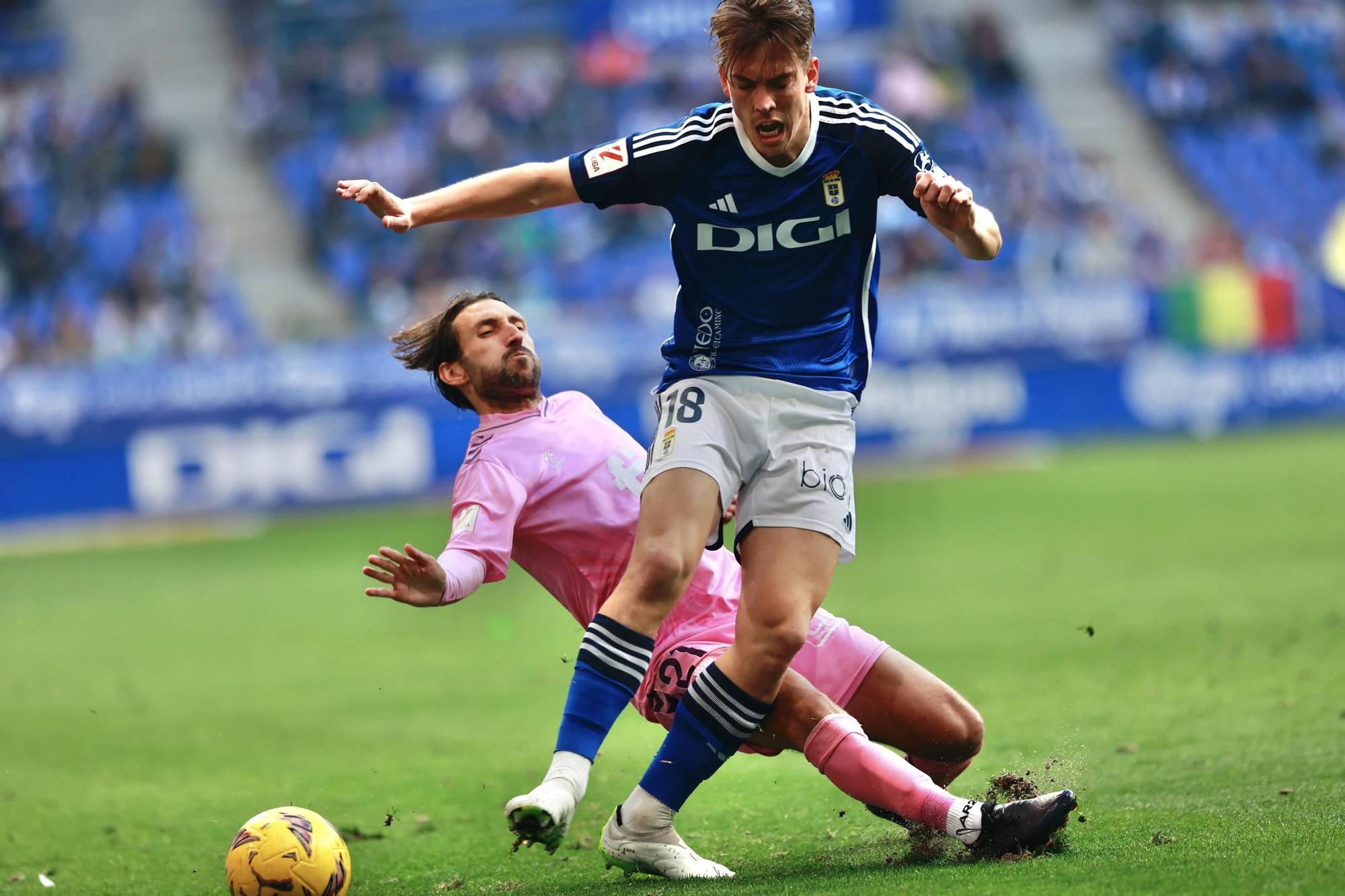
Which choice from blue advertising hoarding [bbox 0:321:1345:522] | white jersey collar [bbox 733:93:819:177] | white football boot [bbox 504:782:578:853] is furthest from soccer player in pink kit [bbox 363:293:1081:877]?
blue advertising hoarding [bbox 0:321:1345:522]

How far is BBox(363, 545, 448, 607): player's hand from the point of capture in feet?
13.7

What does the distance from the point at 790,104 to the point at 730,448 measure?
98 centimetres

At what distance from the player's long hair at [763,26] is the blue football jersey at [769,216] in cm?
29

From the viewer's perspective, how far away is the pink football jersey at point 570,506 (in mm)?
4641

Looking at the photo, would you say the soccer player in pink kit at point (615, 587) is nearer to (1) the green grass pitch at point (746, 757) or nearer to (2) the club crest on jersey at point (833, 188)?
(1) the green grass pitch at point (746, 757)

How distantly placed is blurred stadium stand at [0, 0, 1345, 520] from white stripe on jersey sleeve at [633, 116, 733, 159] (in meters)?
14.1

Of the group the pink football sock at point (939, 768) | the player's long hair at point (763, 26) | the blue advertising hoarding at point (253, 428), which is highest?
the player's long hair at point (763, 26)

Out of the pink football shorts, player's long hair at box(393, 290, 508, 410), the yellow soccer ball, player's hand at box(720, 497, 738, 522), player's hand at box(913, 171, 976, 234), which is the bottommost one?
the yellow soccer ball

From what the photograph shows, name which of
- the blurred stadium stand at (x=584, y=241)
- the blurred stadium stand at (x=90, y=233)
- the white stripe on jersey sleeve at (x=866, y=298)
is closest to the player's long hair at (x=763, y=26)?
the white stripe on jersey sleeve at (x=866, y=298)

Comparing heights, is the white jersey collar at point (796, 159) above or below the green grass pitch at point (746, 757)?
above

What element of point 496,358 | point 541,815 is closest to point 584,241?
point 496,358

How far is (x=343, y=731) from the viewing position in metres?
7.55

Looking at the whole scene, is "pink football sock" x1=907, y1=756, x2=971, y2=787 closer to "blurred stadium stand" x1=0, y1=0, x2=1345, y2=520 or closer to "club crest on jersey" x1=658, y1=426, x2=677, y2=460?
"club crest on jersey" x1=658, y1=426, x2=677, y2=460

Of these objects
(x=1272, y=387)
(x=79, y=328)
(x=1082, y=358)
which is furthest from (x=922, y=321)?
(x=79, y=328)
